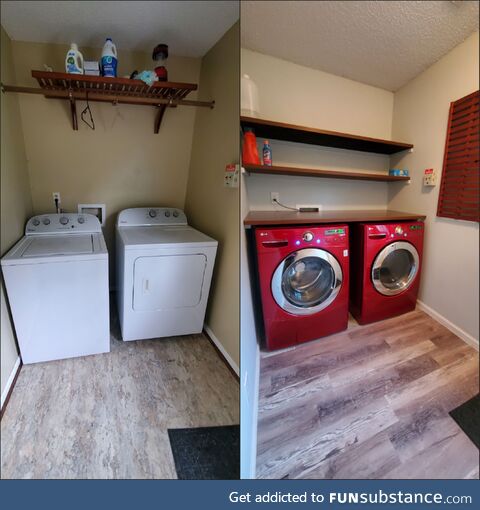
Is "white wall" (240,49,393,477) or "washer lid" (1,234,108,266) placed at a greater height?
"white wall" (240,49,393,477)

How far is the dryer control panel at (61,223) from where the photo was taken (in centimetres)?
98

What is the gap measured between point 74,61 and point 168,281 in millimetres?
1063

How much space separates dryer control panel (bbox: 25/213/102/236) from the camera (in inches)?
38.6

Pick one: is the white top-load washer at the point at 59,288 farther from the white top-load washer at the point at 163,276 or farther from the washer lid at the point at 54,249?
the white top-load washer at the point at 163,276

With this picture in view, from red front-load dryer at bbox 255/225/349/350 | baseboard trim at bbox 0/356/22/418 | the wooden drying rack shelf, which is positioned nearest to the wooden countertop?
red front-load dryer at bbox 255/225/349/350

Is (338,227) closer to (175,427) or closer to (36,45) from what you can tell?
(175,427)

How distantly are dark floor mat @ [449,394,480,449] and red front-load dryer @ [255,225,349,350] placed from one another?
0.69 metres

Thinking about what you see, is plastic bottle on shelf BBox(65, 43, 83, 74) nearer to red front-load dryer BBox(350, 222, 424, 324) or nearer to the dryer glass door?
the dryer glass door

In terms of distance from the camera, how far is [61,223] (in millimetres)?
1026

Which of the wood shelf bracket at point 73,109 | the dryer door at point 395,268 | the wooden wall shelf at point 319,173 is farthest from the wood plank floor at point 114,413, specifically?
the dryer door at point 395,268

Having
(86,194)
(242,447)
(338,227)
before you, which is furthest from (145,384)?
(338,227)

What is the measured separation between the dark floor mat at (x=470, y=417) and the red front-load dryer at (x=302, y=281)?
69 cm

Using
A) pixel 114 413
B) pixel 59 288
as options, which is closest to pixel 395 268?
pixel 114 413

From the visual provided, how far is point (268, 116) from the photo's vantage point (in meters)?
1.00
